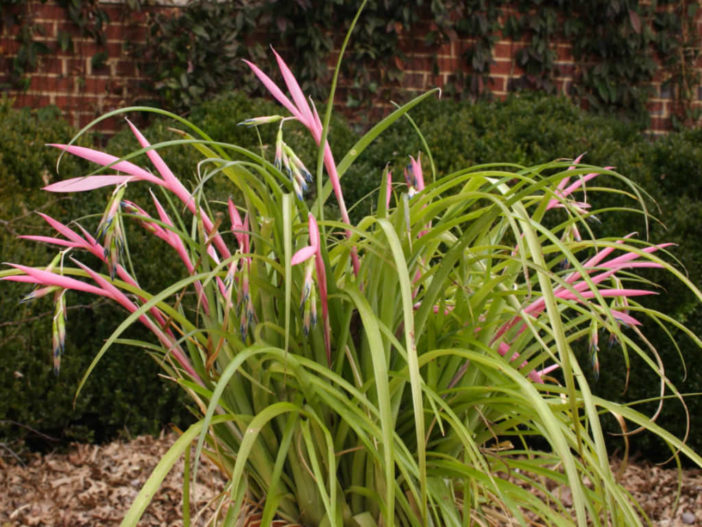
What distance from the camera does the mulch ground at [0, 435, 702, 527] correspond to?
99.5 inches

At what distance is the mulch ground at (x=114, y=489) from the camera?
8.29 feet

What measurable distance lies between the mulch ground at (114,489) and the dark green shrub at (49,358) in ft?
0.38

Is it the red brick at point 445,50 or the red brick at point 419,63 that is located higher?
the red brick at point 445,50

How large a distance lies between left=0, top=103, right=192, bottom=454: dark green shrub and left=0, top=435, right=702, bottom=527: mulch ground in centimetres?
12

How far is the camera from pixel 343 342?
121cm

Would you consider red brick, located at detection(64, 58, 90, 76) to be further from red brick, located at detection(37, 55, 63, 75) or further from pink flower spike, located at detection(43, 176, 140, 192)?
pink flower spike, located at detection(43, 176, 140, 192)

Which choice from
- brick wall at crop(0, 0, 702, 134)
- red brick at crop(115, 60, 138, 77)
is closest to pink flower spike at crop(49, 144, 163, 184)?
brick wall at crop(0, 0, 702, 134)

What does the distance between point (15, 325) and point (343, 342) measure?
2.04 meters

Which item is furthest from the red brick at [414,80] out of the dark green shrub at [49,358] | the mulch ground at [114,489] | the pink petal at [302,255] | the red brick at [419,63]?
the pink petal at [302,255]

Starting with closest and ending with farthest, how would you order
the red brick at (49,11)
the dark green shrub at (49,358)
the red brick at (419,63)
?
the dark green shrub at (49,358)
the red brick at (49,11)
the red brick at (419,63)

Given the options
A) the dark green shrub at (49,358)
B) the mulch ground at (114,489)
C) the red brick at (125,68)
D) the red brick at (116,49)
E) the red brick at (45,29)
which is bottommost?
the mulch ground at (114,489)

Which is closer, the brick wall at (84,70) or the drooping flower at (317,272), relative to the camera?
the drooping flower at (317,272)

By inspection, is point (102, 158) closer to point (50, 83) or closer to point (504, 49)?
point (50, 83)

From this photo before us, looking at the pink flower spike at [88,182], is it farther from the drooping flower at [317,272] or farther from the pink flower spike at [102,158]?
the drooping flower at [317,272]
